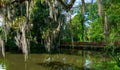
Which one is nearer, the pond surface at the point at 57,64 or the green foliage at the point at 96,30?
the pond surface at the point at 57,64

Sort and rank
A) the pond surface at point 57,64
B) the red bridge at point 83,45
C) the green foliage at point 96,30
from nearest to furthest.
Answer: the pond surface at point 57,64, the green foliage at point 96,30, the red bridge at point 83,45

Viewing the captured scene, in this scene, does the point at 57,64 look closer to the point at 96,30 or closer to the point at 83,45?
the point at 96,30

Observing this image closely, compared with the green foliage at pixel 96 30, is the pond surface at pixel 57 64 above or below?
below

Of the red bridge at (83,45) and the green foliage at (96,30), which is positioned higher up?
the green foliage at (96,30)

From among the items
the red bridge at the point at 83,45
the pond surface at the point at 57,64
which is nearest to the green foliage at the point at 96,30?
the red bridge at the point at 83,45

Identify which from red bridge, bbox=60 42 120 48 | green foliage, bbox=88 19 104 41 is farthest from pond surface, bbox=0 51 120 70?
red bridge, bbox=60 42 120 48

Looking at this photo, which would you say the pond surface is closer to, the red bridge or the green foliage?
the green foliage

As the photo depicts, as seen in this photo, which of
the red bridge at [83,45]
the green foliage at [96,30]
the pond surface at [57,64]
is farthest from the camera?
the red bridge at [83,45]

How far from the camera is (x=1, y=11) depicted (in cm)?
919

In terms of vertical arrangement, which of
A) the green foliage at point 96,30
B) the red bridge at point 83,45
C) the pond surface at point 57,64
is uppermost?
the green foliage at point 96,30

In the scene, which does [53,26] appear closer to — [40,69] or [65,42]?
[65,42]

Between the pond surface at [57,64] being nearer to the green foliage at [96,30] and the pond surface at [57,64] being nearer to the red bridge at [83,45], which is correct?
the green foliage at [96,30]

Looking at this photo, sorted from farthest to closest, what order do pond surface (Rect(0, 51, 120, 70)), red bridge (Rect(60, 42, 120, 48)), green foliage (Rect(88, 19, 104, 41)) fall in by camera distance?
1. red bridge (Rect(60, 42, 120, 48))
2. green foliage (Rect(88, 19, 104, 41))
3. pond surface (Rect(0, 51, 120, 70))

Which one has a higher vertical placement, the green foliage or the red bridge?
the green foliage
